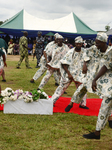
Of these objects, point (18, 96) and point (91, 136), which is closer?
point (91, 136)

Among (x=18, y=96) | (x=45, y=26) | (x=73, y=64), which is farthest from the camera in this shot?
(x=45, y=26)

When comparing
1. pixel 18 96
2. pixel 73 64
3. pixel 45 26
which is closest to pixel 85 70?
pixel 73 64

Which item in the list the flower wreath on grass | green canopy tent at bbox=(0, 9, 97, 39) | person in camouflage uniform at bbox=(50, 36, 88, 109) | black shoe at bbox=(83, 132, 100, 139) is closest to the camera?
black shoe at bbox=(83, 132, 100, 139)

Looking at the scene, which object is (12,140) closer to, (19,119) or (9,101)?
(19,119)

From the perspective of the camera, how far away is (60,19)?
81.2 feet

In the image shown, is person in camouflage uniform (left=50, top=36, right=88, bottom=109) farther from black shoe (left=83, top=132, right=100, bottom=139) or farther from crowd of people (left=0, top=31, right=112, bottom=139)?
black shoe (left=83, top=132, right=100, bottom=139)

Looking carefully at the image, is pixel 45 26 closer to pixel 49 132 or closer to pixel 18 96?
pixel 18 96

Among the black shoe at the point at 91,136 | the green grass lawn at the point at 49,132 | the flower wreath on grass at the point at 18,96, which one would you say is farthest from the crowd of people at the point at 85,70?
the flower wreath on grass at the point at 18,96

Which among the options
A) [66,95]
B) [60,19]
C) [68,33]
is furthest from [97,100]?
[60,19]

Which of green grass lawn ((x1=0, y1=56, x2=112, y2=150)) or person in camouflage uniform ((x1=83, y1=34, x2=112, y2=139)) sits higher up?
person in camouflage uniform ((x1=83, y1=34, x2=112, y2=139))

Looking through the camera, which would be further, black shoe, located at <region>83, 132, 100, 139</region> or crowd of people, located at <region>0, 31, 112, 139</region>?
black shoe, located at <region>83, 132, 100, 139</region>

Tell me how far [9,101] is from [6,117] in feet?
1.34

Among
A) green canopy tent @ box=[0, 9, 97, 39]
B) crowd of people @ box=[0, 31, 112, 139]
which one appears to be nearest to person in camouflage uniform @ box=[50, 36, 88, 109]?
crowd of people @ box=[0, 31, 112, 139]

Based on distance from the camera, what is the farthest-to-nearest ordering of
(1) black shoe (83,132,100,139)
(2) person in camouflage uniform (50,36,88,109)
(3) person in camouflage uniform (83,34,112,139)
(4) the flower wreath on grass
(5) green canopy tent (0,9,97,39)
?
(5) green canopy tent (0,9,97,39) < (2) person in camouflage uniform (50,36,88,109) < (4) the flower wreath on grass < (1) black shoe (83,132,100,139) < (3) person in camouflage uniform (83,34,112,139)
